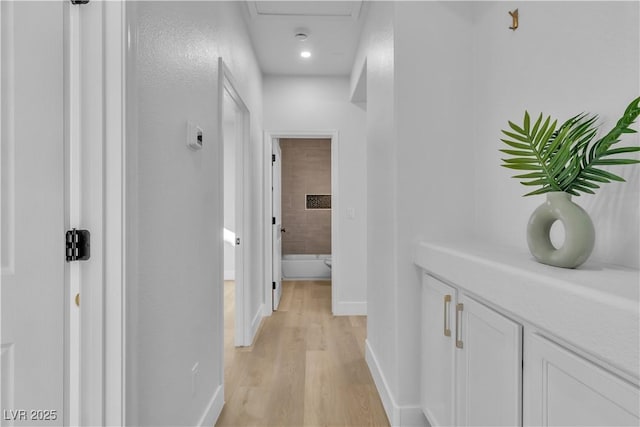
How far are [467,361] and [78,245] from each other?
53.4 inches

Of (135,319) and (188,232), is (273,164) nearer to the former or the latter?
(188,232)

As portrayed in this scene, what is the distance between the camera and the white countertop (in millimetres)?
670

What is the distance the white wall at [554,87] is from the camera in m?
1.04

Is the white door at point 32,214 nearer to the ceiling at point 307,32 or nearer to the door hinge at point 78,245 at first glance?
the door hinge at point 78,245

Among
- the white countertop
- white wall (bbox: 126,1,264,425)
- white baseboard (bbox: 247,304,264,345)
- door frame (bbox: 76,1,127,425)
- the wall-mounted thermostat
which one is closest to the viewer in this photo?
the white countertop

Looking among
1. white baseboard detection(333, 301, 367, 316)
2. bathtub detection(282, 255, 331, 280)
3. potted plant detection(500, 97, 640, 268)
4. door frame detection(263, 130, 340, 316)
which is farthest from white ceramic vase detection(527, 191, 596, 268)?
bathtub detection(282, 255, 331, 280)

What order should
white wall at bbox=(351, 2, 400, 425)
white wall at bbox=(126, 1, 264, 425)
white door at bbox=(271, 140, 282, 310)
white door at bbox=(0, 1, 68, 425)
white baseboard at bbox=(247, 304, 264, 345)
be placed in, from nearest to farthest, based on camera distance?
1. white door at bbox=(0, 1, 68, 425)
2. white wall at bbox=(126, 1, 264, 425)
3. white wall at bbox=(351, 2, 400, 425)
4. white baseboard at bbox=(247, 304, 264, 345)
5. white door at bbox=(271, 140, 282, 310)

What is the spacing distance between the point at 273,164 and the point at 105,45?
293cm

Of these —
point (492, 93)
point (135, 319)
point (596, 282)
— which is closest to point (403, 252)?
point (492, 93)

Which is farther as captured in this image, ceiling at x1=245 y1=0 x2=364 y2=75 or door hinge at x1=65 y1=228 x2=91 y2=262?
ceiling at x1=245 y1=0 x2=364 y2=75

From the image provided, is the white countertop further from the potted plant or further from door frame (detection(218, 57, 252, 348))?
door frame (detection(218, 57, 252, 348))

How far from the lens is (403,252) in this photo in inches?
71.3

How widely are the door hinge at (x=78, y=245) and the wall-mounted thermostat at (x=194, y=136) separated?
0.64 metres

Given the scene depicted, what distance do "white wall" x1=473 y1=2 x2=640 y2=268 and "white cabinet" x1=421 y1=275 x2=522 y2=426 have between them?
382 millimetres
